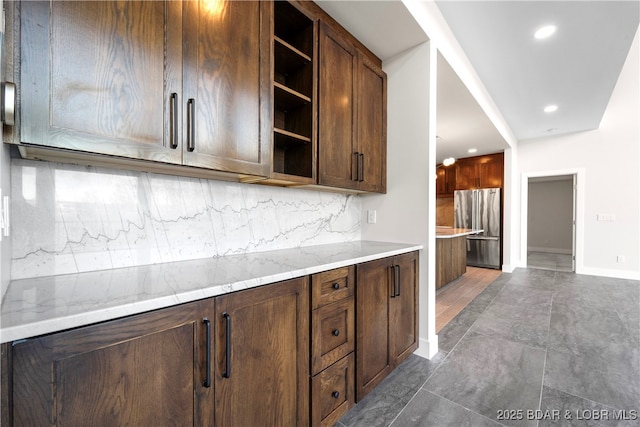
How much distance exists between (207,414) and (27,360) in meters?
0.55

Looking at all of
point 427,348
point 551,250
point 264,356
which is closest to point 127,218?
point 264,356

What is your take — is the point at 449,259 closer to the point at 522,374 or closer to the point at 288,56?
the point at 522,374

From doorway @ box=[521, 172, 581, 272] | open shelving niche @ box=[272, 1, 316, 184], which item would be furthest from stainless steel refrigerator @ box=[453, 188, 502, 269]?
open shelving niche @ box=[272, 1, 316, 184]

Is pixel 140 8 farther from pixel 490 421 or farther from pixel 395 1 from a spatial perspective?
pixel 490 421

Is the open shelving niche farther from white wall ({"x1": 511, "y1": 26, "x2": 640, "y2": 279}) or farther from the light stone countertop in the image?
white wall ({"x1": 511, "y1": 26, "x2": 640, "y2": 279})

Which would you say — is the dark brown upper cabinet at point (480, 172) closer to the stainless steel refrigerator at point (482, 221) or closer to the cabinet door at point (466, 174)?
the cabinet door at point (466, 174)

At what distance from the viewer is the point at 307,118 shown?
1732mm

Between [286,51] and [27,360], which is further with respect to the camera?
[286,51]

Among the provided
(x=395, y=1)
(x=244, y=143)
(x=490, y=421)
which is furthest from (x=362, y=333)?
(x=395, y=1)

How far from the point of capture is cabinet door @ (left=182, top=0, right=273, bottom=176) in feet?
3.76

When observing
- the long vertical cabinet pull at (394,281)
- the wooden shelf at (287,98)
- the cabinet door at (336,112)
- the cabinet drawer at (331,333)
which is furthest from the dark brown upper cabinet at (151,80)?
the long vertical cabinet pull at (394,281)

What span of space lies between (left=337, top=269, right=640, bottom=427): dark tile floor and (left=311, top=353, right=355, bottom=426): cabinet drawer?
4.9 inches

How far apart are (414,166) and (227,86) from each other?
1.55 metres

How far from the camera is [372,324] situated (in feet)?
5.41
